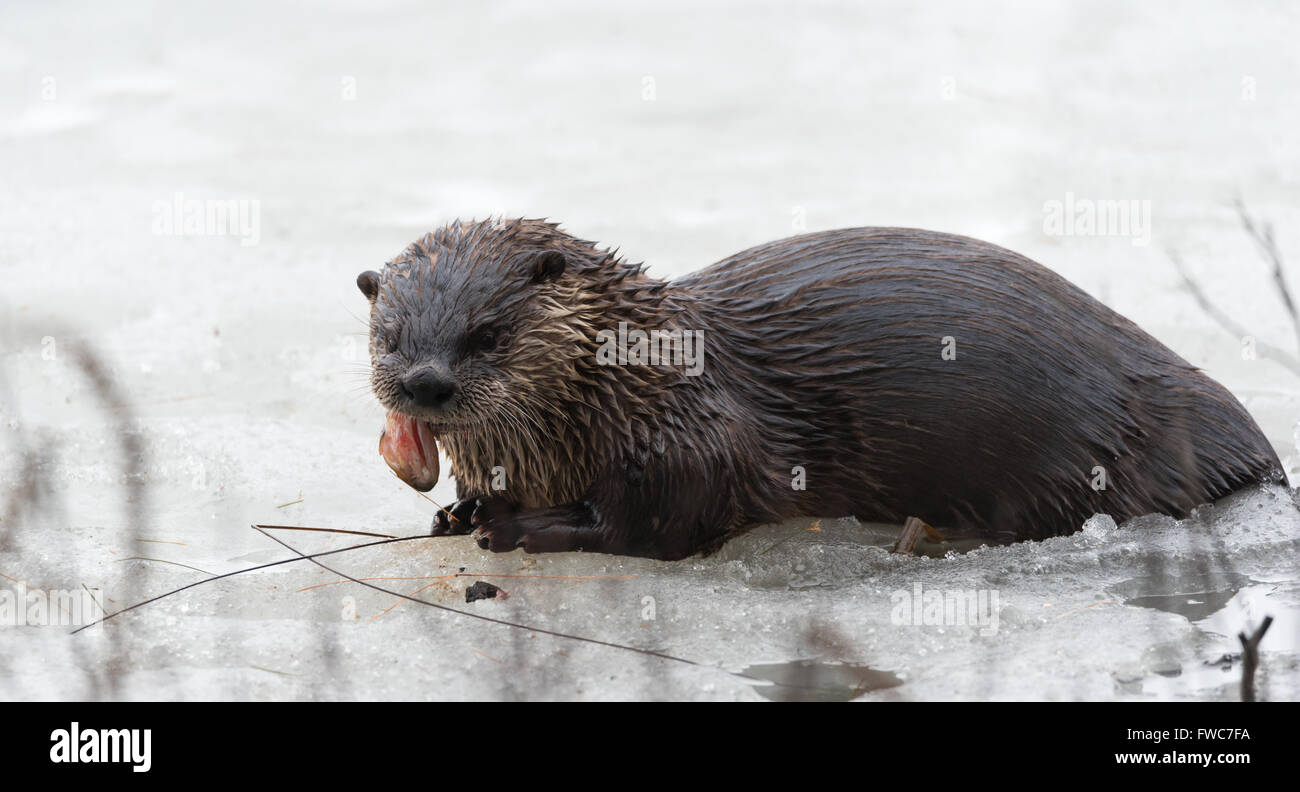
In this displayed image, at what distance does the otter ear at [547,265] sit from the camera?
3.61 m

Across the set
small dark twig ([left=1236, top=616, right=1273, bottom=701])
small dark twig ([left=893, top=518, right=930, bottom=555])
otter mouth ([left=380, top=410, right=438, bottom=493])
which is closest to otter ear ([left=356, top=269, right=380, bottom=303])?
otter mouth ([left=380, top=410, right=438, bottom=493])

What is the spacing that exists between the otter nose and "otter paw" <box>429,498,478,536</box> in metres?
0.59

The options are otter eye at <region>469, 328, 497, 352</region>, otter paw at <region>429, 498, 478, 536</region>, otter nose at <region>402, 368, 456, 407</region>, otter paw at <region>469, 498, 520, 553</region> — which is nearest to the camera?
otter nose at <region>402, 368, 456, 407</region>

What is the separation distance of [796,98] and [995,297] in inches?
197

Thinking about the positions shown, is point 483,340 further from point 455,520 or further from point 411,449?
point 455,520

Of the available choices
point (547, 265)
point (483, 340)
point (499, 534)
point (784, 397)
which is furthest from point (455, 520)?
point (784, 397)

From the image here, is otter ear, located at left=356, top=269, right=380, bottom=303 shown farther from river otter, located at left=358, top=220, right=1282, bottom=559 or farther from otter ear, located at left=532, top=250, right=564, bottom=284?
otter ear, located at left=532, top=250, right=564, bottom=284

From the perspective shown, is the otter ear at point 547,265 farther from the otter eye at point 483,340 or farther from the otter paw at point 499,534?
the otter paw at point 499,534

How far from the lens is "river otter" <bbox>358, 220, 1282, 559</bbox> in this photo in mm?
3586

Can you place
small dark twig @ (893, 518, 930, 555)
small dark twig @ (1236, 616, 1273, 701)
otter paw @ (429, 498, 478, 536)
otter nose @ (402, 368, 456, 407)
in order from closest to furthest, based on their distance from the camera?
small dark twig @ (1236, 616, 1273, 701)
otter nose @ (402, 368, 456, 407)
small dark twig @ (893, 518, 930, 555)
otter paw @ (429, 498, 478, 536)

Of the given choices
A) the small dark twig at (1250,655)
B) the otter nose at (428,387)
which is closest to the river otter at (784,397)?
the otter nose at (428,387)

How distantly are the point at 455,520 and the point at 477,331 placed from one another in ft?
2.25

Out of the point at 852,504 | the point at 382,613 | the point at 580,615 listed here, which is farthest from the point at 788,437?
the point at 382,613
